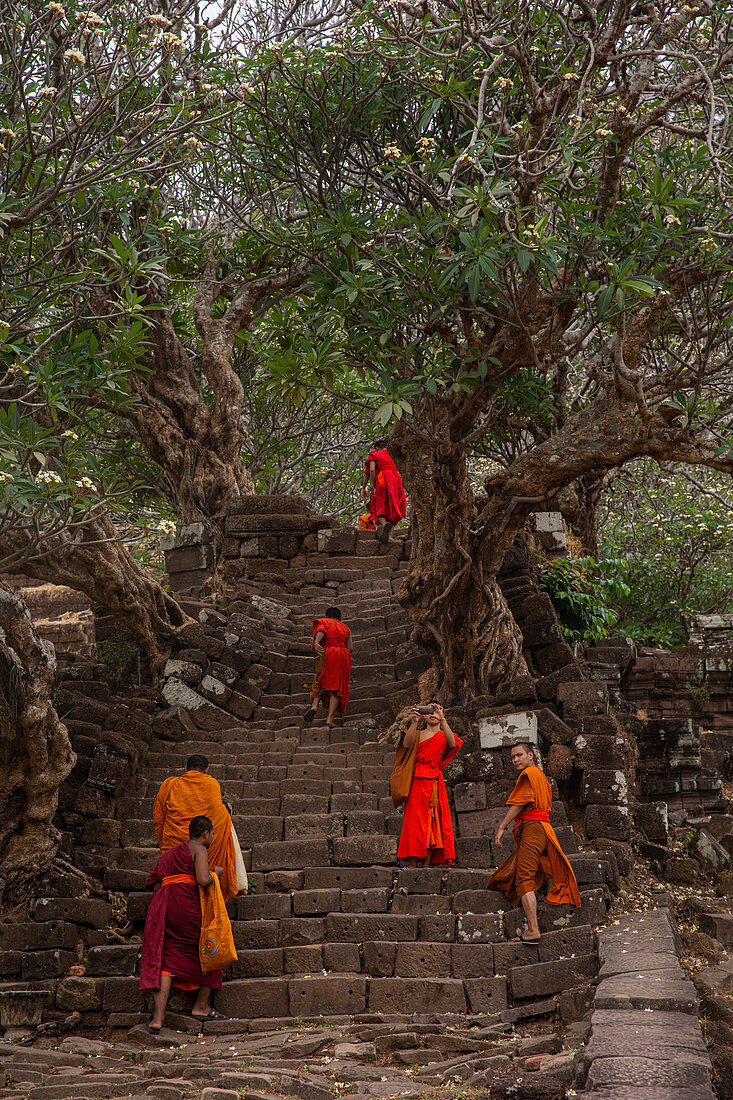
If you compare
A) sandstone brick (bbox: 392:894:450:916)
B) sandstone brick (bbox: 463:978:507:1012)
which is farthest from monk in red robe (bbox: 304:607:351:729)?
sandstone brick (bbox: 463:978:507:1012)

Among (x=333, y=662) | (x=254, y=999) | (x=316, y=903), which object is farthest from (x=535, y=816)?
(x=333, y=662)

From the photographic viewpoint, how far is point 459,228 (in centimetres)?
738

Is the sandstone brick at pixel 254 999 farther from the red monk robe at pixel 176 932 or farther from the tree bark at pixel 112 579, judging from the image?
the tree bark at pixel 112 579

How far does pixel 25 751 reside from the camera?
24.7 feet

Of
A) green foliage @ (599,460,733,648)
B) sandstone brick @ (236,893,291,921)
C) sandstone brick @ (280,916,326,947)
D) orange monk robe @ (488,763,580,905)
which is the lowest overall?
sandstone brick @ (280,916,326,947)

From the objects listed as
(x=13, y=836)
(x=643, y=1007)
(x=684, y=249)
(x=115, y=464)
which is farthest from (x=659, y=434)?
(x=115, y=464)

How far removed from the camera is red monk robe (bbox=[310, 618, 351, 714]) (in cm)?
1005

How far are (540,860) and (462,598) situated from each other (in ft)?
11.1

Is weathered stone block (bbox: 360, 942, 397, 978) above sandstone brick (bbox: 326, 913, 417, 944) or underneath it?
underneath

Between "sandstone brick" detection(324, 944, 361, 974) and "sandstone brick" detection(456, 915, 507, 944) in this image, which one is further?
"sandstone brick" detection(456, 915, 507, 944)

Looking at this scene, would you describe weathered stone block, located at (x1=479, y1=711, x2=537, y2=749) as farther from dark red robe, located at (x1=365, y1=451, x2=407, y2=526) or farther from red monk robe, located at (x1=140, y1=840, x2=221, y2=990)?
dark red robe, located at (x1=365, y1=451, x2=407, y2=526)

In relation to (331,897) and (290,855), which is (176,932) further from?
(290,855)

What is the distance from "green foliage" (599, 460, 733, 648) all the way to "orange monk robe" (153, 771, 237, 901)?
9077 millimetres

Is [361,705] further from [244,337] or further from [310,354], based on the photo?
[244,337]
